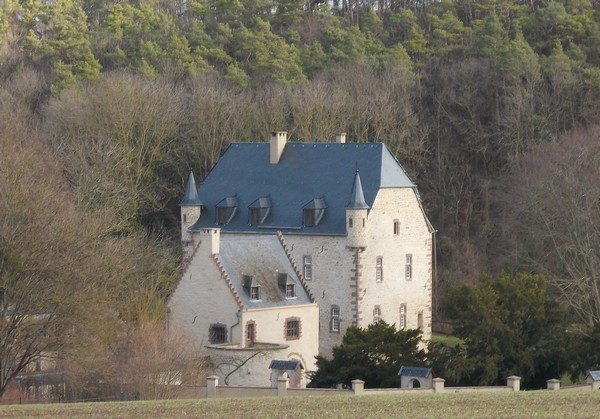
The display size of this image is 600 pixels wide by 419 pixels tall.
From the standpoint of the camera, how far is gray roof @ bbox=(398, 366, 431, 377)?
47.4 metres

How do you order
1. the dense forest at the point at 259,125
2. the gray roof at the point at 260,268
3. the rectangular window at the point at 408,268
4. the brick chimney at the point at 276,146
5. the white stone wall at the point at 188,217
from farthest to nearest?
the white stone wall at the point at 188,217 → the brick chimney at the point at 276,146 → the rectangular window at the point at 408,268 → the gray roof at the point at 260,268 → the dense forest at the point at 259,125

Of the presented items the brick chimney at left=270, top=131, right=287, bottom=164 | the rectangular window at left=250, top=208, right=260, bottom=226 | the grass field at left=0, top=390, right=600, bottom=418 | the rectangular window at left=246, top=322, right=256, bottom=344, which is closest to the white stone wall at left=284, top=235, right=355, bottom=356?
the rectangular window at left=250, top=208, right=260, bottom=226

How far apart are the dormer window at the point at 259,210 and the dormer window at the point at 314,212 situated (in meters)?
1.96

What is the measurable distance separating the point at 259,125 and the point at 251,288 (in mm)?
22662

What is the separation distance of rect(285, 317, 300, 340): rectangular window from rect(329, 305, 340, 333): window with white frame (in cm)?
334

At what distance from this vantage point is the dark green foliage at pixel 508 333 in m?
48.7

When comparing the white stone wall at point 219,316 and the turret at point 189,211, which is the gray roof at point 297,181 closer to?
the turret at point 189,211

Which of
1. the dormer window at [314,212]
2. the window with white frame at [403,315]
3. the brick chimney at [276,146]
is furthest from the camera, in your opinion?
the brick chimney at [276,146]

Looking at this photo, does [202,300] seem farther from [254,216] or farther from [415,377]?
[415,377]

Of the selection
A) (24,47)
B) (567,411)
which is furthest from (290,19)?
(567,411)

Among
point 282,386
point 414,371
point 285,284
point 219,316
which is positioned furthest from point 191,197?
point 414,371

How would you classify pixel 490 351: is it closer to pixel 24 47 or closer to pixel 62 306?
pixel 62 306

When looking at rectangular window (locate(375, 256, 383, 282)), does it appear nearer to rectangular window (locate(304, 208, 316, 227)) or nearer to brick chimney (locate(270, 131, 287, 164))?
rectangular window (locate(304, 208, 316, 227))

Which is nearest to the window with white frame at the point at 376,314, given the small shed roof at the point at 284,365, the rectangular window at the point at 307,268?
the rectangular window at the point at 307,268
